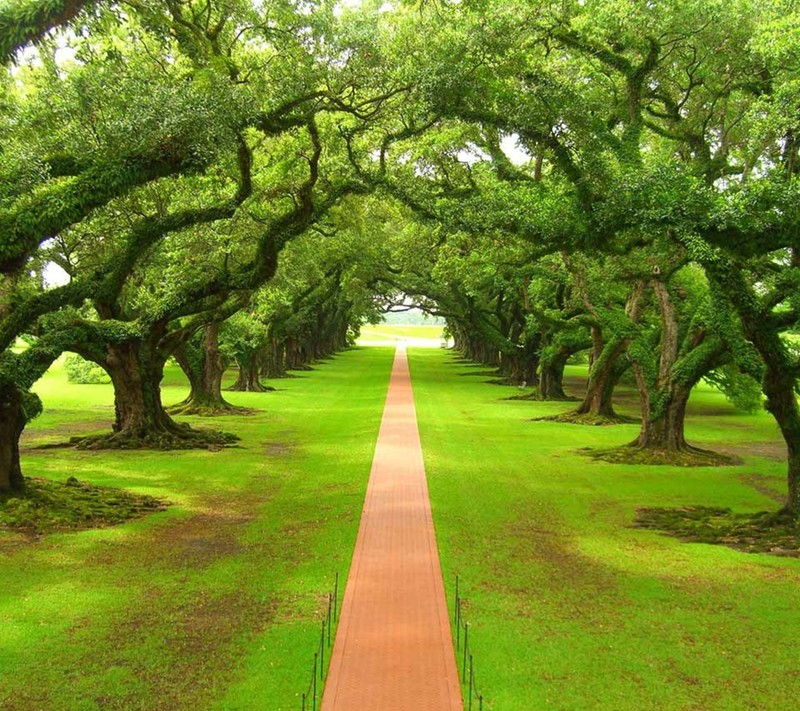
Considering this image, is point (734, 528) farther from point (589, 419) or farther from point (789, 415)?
point (589, 419)

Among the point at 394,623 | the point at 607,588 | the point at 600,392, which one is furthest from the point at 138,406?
the point at 600,392

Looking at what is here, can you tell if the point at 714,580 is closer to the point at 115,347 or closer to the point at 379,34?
the point at 379,34

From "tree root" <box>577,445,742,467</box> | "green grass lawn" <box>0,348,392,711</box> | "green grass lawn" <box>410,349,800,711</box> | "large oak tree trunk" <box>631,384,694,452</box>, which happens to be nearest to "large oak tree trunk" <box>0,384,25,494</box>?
"green grass lawn" <box>0,348,392,711</box>

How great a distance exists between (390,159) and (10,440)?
13.3 metres

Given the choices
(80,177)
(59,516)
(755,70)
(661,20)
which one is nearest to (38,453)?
(59,516)

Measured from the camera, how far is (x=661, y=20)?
13789mm

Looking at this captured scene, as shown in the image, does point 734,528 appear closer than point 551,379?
Yes

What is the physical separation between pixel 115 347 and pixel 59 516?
8.36 m

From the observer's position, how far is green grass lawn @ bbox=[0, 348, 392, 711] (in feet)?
22.0

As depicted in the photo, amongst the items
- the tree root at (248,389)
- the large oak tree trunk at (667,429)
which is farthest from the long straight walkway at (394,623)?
the tree root at (248,389)

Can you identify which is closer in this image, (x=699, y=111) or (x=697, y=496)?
(x=697, y=496)

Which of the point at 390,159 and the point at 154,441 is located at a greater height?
the point at 390,159

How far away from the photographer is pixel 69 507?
1270 centimetres

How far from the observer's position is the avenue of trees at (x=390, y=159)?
34.8ft
